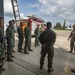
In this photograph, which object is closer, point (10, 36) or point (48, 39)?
point (48, 39)

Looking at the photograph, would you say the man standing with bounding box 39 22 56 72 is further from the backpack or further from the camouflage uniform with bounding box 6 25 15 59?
the camouflage uniform with bounding box 6 25 15 59

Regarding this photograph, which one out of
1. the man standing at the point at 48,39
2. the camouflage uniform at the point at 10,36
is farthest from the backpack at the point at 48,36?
the camouflage uniform at the point at 10,36

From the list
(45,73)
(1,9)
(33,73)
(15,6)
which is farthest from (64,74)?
(15,6)

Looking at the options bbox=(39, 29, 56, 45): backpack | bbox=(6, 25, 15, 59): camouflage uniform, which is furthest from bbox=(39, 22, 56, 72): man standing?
bbox=(6, 25, 15, 59): camouflage uniform

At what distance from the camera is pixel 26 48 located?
11891 mm

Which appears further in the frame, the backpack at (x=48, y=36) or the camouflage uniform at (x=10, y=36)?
the camouflage uniform at (x=10, y=36)

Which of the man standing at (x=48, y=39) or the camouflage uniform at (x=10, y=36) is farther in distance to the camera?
the camouflage uniform at (x=10, y=36)

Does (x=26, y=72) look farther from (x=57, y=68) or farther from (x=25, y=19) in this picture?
(x=25, y=19)

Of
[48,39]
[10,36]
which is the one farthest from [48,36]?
[10,36]

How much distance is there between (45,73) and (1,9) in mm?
4088

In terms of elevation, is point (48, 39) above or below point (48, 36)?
below

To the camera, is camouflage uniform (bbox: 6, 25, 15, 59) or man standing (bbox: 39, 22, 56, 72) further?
camouflage uniform (bbox: 6, 25, 15, 59)

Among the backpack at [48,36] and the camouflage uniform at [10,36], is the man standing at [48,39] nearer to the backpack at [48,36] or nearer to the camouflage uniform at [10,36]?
the backpack at [48,36]

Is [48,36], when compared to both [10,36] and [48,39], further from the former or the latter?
[10,36]
